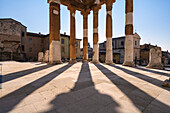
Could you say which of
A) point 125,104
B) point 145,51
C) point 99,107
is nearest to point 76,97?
point 99,107

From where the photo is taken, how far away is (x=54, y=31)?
973 centimetres

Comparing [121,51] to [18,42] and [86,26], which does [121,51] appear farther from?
[18,42]

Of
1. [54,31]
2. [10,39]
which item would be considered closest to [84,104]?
[54,31]

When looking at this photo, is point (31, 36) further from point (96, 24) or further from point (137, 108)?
point (137, 108)

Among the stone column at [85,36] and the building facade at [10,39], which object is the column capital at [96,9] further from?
the building facade at [10,39]

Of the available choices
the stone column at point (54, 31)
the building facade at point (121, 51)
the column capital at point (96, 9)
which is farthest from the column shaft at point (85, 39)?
the building facade at point (121, 51)

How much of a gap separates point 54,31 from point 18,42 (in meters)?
18.6

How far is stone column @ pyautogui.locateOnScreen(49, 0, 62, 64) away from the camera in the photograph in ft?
31.4

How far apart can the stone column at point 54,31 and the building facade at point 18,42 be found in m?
17.4

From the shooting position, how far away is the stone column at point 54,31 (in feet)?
31.4

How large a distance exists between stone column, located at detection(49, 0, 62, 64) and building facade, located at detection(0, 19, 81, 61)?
17.4m

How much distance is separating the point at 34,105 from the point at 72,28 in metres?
12.6

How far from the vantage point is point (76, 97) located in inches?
79.3

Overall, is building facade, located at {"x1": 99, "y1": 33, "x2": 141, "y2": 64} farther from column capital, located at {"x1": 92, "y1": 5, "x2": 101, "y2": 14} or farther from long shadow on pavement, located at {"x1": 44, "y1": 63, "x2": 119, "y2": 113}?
long shadow on pavement, located at {"x1": 44, "y1": 63, "x2": 119, "y2": 113}
